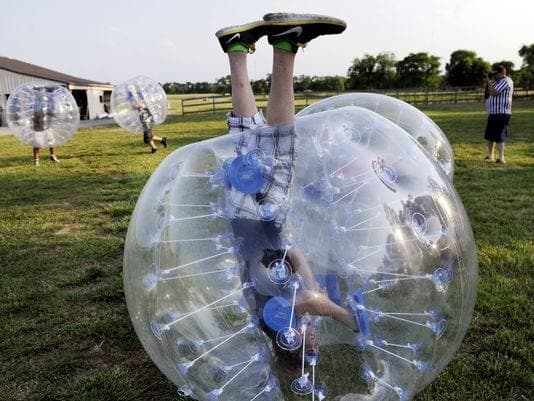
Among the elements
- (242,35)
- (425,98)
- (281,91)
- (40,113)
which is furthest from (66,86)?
(281,91)

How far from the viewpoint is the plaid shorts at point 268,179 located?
2.14 meters

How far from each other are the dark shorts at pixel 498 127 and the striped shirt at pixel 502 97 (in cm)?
11

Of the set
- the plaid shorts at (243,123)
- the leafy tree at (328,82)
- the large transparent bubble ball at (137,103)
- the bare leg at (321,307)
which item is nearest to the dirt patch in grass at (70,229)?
the plaid shorts at (243,123)

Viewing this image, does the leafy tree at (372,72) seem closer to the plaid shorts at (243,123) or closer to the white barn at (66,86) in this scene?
the white barn at (66,86)

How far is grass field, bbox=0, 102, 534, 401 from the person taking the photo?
9.29ft

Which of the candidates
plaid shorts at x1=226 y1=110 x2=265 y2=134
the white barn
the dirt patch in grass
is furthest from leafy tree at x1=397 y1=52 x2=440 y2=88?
plaid shorts at x1=226 y1=110 x2=265 y2=134

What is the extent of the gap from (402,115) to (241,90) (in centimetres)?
168

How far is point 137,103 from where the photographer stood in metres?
12.2

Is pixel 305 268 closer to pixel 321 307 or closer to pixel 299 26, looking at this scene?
pixel 321 307

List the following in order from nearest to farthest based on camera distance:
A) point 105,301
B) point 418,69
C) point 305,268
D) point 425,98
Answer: point 305,268
point 105,301
point 425,98
point 418,69

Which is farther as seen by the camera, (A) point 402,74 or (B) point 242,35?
(A) point 402,74

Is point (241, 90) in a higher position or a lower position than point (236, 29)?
lower

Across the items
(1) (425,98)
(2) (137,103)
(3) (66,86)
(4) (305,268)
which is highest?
(3) (66,86)

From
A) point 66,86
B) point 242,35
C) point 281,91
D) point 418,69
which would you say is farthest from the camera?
point 418,69
